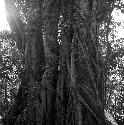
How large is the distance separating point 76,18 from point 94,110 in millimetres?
1676

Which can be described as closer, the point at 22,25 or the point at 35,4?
the point at 35,4

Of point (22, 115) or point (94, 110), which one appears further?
point (22, 115)

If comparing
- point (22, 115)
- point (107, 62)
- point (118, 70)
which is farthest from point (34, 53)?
point (118, 70)

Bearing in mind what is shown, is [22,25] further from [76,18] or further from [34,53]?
[76,18]

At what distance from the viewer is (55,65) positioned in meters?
4.65

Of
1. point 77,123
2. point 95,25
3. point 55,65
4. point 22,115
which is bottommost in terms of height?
point 77,123

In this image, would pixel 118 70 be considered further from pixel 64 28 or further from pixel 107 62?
pixel 64 28

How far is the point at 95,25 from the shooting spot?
4.80 meters

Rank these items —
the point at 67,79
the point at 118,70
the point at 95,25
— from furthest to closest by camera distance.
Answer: the point at 118,70
the point at 95,25
the point at 67,79

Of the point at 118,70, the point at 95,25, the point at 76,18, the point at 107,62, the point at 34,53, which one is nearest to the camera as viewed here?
the point at 76,18

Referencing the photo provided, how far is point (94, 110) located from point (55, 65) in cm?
127

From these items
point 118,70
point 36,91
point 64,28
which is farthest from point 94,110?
point 118,70

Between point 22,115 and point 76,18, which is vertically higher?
point 76,18

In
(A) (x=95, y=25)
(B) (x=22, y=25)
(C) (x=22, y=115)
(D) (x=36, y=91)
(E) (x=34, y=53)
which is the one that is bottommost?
(C) (x=22, y=115)
